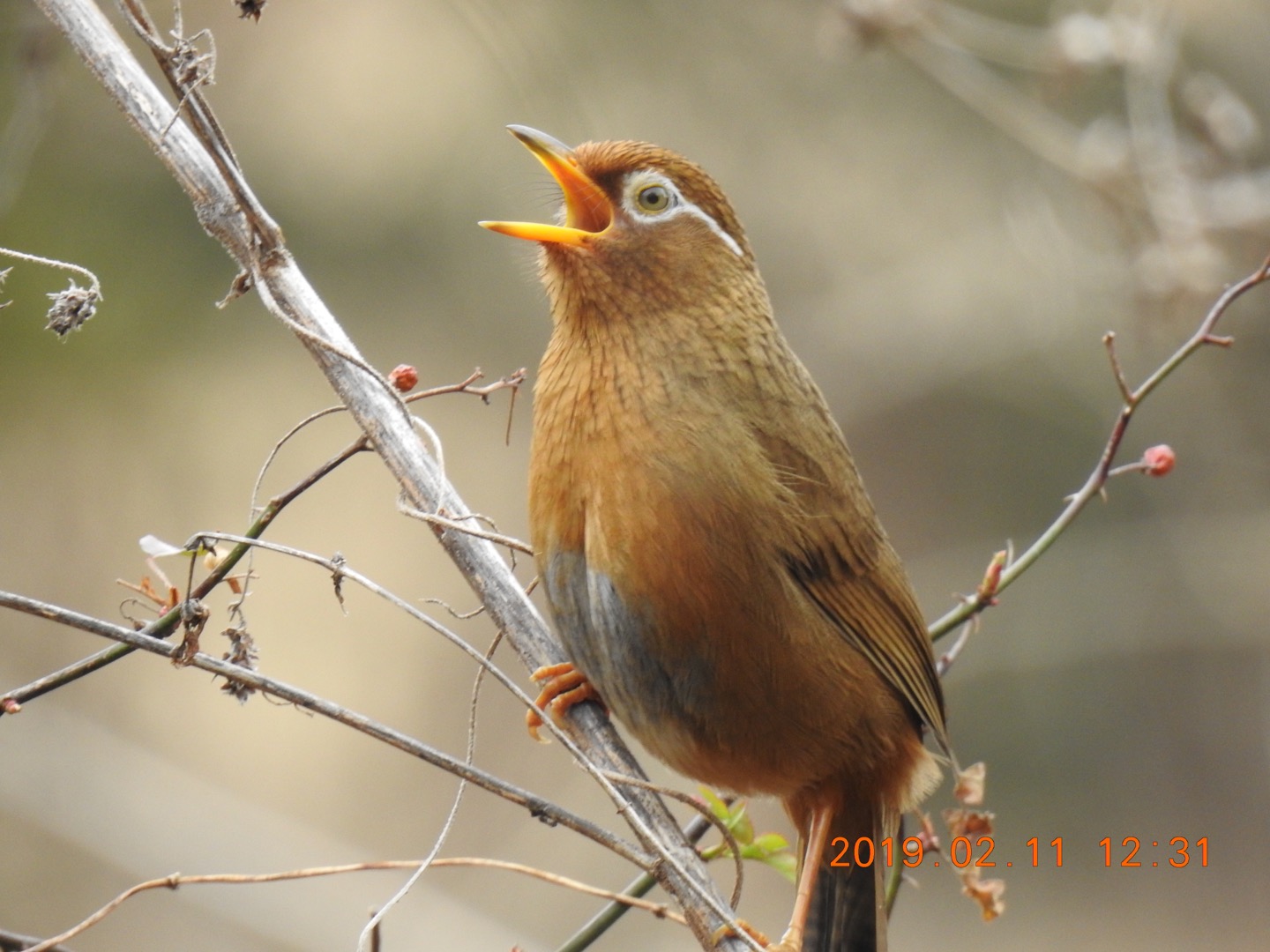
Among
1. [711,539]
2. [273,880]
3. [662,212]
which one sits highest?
[662,212]

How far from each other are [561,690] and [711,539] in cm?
54

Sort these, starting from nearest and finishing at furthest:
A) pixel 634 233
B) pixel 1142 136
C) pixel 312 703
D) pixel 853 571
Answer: pixel 312 703
pixel 634 233
pixel 853 571
pixel 1142 136

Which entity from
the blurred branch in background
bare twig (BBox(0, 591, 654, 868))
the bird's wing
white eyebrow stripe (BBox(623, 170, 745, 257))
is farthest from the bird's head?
the blurred branch in background

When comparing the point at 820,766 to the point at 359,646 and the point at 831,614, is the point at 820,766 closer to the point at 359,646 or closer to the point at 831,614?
the point at 831,614

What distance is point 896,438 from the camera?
9.74m

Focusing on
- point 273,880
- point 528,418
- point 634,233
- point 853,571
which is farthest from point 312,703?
point 528,418

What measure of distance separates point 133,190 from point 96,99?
2.05 feet

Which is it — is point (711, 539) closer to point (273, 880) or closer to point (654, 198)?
point (654, 198)

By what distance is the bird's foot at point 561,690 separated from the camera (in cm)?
321

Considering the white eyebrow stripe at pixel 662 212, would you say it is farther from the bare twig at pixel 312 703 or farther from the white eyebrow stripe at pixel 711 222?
the bare twig at pixel 312 703

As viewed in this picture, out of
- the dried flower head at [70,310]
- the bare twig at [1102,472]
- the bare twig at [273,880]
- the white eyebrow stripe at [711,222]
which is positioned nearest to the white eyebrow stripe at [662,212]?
the white eyebrow stripe at [711,222]

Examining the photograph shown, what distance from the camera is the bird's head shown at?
339cm

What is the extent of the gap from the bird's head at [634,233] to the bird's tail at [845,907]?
156 cm

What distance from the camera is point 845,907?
3.70m
